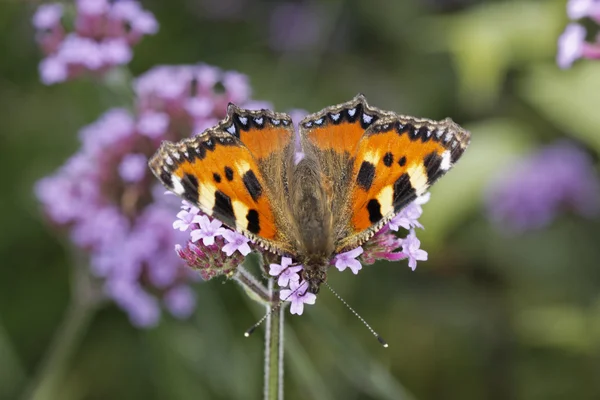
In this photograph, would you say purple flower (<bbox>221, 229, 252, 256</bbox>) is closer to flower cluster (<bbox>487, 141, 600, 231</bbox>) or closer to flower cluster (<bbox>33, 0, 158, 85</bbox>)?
flower cluster (<bbox>33, 0, 158, 85</bbox>)

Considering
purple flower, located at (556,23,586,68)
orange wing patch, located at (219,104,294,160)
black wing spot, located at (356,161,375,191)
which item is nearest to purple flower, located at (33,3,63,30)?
orange wing patch, located at (219,104,294,160)

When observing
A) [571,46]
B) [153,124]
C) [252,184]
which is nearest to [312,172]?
[252,184]

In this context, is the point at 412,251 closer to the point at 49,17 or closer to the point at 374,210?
the point at 374,210

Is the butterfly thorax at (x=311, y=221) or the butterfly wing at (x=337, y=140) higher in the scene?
the butterfly wing at (x=337, y=140)

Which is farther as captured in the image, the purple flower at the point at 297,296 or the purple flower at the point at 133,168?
the purple flower at the point at 133,168

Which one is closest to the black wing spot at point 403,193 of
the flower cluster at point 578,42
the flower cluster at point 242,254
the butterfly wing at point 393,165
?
the butterfly wing at point 393,165

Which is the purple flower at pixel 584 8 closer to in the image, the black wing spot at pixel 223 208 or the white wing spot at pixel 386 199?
the white wing spot at pixel 386 199

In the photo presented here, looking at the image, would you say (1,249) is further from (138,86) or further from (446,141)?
(446,141)
